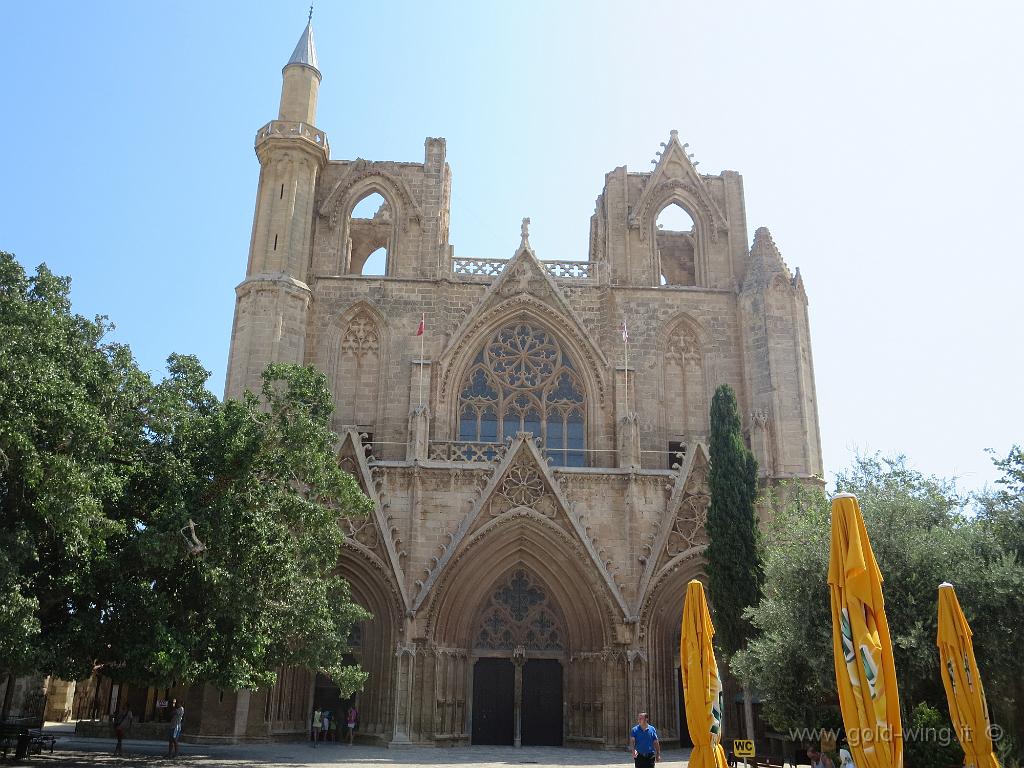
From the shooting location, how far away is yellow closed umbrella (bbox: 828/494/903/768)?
22.9 ft

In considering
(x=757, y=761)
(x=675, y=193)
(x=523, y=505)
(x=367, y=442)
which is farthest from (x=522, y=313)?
(x=757, y=761)

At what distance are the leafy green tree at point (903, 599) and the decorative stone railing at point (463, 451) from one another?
8903mm

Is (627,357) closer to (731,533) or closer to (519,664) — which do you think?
(731,533)

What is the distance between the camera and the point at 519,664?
21578 millimetres

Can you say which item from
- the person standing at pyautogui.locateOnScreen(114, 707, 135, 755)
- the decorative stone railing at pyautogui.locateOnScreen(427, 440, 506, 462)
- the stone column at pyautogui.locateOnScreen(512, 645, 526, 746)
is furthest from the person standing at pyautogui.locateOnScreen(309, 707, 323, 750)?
the decorative stone railing at pyautogui.locateOnScreen(427, 440, 506, 462)

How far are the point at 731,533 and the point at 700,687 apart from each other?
31.6 feet

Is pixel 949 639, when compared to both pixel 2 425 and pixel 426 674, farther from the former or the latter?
pixel 426 674

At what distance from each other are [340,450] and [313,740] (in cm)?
691

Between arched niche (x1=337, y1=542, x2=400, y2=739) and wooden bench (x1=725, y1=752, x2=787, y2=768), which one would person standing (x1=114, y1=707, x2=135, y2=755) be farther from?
wooden bench (x1=725, y1=752, x2=787, y2=768)

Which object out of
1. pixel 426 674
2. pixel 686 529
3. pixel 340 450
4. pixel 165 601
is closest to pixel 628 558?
pixel 686 529

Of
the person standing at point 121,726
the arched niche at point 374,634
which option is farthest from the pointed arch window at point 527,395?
the person standing at point 121,726

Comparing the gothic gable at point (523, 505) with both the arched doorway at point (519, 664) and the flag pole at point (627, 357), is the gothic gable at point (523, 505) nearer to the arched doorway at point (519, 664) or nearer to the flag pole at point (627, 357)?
the arched doorway at point (519, 664)

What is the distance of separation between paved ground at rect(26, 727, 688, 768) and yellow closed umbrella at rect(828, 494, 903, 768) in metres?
10.2

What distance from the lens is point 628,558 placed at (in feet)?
71.6
